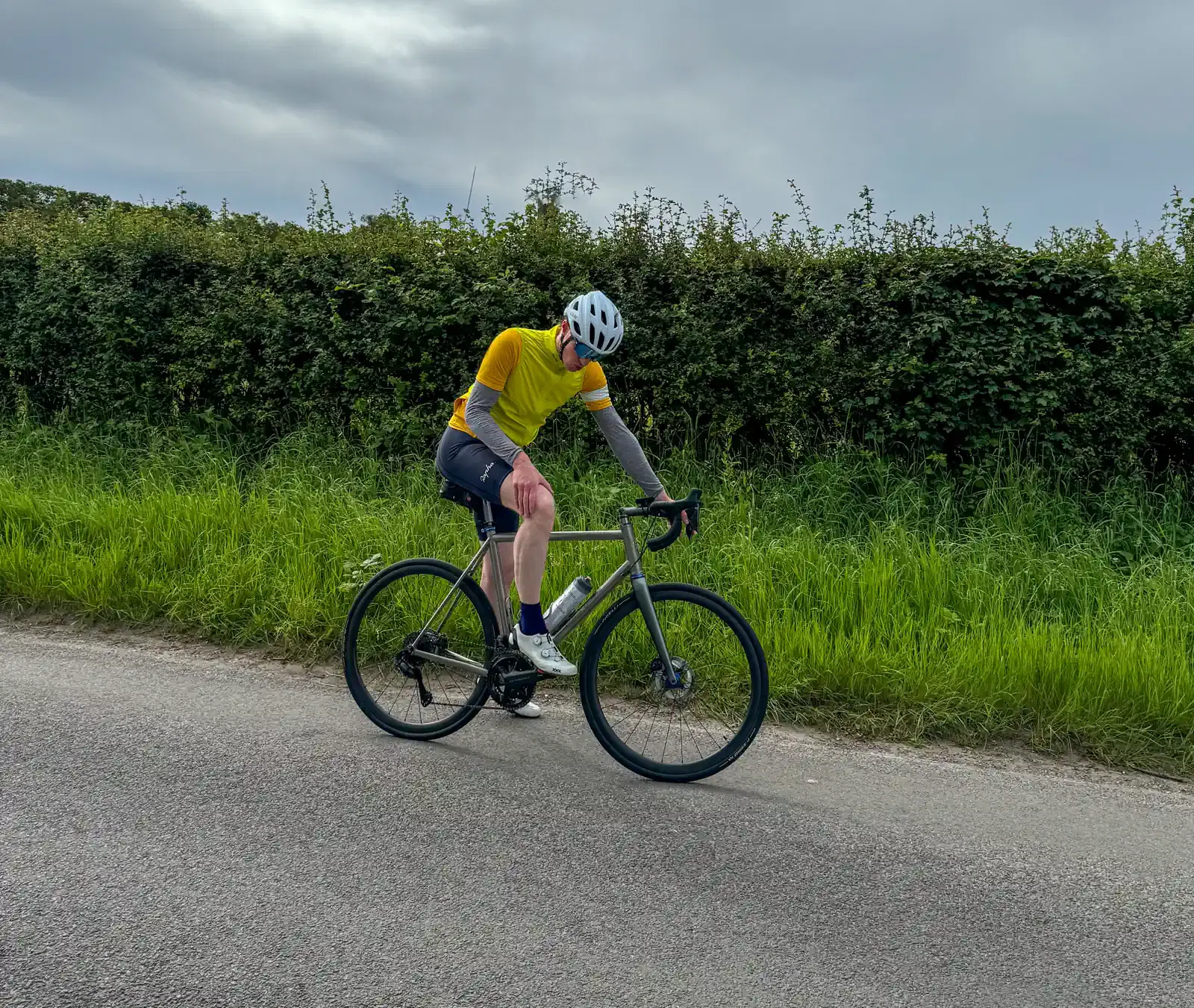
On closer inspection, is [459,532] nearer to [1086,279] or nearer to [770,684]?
[770,684]

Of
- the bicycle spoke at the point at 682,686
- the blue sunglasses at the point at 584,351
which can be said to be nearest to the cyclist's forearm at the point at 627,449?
the blue sunglasses at the point at 584,351

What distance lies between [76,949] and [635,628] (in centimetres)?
237

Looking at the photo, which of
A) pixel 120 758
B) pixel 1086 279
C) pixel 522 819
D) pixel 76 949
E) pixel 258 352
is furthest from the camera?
pixel 258 352

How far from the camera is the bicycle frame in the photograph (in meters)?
4.14

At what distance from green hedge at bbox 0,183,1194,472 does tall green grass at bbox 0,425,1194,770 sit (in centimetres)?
47

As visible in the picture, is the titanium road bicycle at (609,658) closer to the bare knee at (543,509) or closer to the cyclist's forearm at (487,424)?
the bare knee at (543,509)

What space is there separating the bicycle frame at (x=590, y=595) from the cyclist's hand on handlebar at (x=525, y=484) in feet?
0.59

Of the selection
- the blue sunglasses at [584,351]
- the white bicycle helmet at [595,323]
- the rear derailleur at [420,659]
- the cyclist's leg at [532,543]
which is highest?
the white bicycle helmet at [595,323]

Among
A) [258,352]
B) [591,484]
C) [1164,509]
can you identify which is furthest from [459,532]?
[1164,509]

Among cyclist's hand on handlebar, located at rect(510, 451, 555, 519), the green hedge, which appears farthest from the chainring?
the green hedge

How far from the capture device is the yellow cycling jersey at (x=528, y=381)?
13.8 feet

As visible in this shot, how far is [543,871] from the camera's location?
128 inches

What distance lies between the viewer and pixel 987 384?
24.1ft

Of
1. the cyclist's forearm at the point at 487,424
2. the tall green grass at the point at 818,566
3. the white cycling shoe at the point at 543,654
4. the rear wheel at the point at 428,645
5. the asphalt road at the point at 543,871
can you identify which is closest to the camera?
the asphalt road at the point at 543,871
